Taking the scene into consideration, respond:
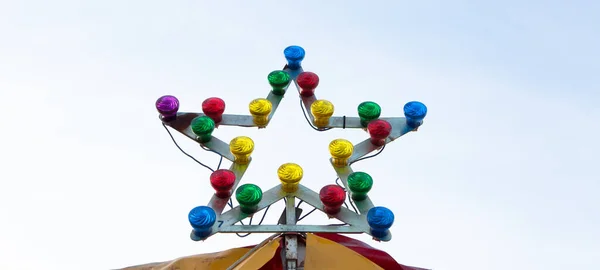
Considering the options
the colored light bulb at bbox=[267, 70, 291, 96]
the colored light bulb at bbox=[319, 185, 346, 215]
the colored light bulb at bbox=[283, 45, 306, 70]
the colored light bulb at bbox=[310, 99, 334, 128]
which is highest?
the colored light bulb at bbox=[283, 45, 306, 70]

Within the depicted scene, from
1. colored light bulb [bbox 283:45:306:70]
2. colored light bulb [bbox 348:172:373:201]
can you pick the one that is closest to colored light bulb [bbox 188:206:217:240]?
colored light bulb [bbox 348:172:373:201]

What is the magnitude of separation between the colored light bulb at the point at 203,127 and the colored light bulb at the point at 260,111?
44cm

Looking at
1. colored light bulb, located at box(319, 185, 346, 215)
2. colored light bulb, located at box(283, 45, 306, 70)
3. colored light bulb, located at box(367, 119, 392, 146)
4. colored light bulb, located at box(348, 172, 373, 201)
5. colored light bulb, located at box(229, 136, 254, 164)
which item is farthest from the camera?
colored light bulb, located at box(283, 45, 306, 70)

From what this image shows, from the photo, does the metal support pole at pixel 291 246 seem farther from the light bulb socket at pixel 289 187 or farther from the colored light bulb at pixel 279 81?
the colored light bulb at pixel 279 81

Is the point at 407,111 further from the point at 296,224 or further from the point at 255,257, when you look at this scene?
the point at 255,257

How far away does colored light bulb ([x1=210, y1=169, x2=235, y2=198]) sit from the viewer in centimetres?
785

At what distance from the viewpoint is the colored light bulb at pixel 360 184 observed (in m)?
7.91

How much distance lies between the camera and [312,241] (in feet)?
25.1

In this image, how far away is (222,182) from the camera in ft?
25.8

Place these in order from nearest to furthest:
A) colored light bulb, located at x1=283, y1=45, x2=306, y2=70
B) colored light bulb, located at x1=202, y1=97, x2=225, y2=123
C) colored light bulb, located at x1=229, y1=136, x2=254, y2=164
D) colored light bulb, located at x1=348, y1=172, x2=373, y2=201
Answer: colored light bulb, located at x1=348, y1=172, x2=373, y2=201
colored light bulb, located at x1=229, y1=136, x2=254, y2=164
colored light bulb, located at x1=202, y1=97, x2=225, y2=123
colored light bulb, located at x1=283, y1=45, x2=306, y2=70

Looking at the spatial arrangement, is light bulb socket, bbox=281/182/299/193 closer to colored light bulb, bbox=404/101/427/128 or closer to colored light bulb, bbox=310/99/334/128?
colored light bulb, bbox=310/99/334/128

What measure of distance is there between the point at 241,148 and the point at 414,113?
185 cm

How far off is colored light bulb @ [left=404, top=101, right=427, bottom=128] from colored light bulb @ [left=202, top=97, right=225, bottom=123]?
192cm

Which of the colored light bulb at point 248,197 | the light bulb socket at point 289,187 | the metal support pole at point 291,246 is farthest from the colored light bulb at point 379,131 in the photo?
the colored light bulb at point 248,197
